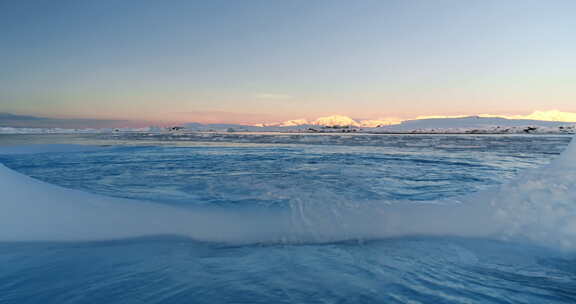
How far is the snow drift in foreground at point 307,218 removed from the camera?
2.38m

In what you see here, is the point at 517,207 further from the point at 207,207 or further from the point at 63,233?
the point at 63,233

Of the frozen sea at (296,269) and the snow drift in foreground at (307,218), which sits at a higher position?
the snow drift in foreground at (307,218)

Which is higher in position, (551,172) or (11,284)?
(551,172)

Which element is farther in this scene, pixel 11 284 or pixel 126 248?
pixel 126 248

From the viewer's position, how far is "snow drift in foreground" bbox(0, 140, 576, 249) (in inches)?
93.8

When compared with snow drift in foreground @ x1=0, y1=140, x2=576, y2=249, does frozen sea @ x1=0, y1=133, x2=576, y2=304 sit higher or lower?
lower

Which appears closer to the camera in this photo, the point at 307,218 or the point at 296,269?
the point at 296,269

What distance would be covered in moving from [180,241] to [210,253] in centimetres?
40

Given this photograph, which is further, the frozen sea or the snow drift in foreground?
the snow drift in foreground

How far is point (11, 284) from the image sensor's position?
5.52ft

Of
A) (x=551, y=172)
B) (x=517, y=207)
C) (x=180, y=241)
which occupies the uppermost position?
(x=551, y=172)

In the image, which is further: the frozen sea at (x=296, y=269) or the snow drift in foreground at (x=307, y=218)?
the snow drift in foreground at (x=307, y=218)

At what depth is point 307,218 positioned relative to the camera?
280cm

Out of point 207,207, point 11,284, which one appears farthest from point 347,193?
point 11,284
